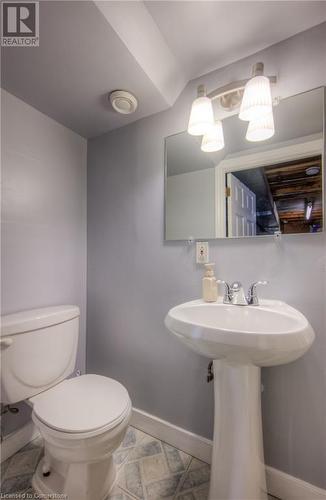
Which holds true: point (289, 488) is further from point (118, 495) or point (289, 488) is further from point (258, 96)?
point (258, 96)

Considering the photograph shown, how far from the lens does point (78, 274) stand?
5.29 feet

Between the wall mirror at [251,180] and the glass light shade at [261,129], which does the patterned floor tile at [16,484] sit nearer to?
the wall mirror at [251,180]

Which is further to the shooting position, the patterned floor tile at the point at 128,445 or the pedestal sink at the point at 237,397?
the patterned floor tile at the point at 128,445

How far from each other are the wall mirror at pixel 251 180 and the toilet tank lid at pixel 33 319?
27.9 inches

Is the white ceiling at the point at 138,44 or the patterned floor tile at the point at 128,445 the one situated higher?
the white ceiling at the point at 138,44

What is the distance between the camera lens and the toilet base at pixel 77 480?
0.93 m

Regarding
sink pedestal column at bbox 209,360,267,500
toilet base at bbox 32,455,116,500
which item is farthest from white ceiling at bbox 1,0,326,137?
toilet base at bbox 32,455,116,500

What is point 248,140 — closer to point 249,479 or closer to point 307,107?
point 307,107

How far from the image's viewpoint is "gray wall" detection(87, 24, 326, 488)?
961 mm

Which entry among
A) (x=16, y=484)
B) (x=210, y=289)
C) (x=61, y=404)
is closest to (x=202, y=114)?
(x=210, y=289)

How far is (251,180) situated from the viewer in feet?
3.63

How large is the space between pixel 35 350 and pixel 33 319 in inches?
5.8

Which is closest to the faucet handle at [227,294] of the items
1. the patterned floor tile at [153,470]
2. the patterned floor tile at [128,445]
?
the patterned floor tile at [153,470]

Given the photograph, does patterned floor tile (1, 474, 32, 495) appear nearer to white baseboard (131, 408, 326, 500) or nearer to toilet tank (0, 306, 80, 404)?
toilet tank (0, 306, 80, 404)
